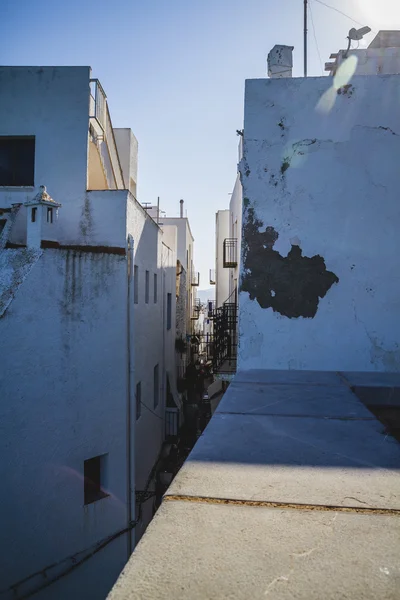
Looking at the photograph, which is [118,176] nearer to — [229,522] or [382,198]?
[382,198]

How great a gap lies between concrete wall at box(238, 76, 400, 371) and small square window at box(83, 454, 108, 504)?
16.4 feet

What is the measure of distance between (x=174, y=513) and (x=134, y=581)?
1.36ft

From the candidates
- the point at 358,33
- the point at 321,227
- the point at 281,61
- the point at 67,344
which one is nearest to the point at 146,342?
the point at 67,344

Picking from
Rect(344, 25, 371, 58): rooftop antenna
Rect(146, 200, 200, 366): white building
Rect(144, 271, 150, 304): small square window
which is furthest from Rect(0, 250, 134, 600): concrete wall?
Rect(146, 200, 200, 366): white building

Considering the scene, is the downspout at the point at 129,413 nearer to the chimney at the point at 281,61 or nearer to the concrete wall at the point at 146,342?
the concrete wall at the point at 146,342

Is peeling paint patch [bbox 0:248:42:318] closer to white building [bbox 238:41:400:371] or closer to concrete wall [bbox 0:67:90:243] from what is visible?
concrete wall [bbox 0:67:90:243]

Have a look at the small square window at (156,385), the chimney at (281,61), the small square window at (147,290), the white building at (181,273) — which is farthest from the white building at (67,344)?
the white building at (181,273)

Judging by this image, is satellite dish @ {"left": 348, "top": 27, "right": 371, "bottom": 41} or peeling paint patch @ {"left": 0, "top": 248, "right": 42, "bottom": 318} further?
satellite dish @ {"left": 348, "top": 27, "right": 371, "bottom": 41}

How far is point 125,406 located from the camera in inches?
366

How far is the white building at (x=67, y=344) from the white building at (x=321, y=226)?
4038 mm

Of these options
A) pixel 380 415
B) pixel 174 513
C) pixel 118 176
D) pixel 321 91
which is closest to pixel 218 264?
pixel 118 176

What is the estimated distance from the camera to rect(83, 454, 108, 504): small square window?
29.8 feet

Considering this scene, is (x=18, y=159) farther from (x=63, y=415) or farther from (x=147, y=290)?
(x=63, y=415)

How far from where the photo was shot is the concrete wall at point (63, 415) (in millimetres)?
7520
